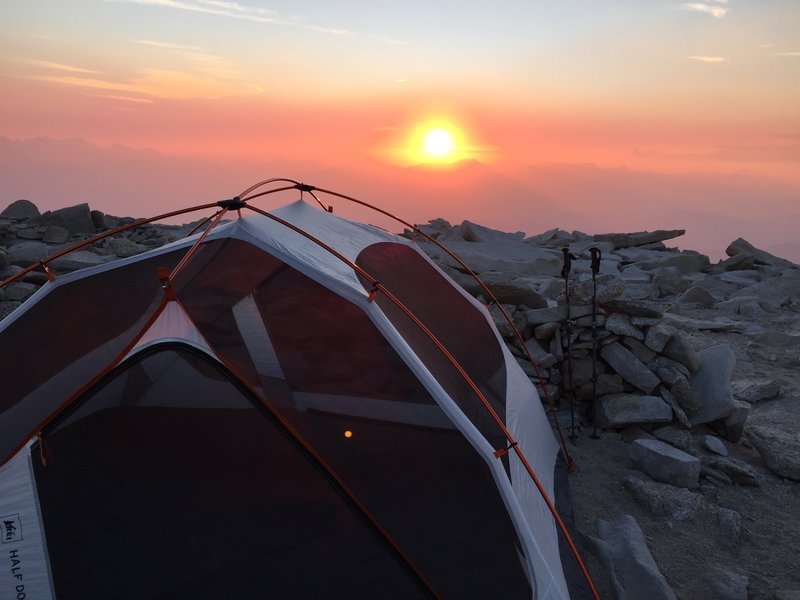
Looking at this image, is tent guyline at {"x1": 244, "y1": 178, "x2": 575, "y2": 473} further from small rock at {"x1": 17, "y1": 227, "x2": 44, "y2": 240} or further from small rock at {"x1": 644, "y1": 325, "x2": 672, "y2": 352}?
small rock at {"x1": 17, "y1": 227, "x2": 44, "y2": 240}

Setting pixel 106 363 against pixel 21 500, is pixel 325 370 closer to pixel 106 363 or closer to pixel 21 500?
pixel 106 363

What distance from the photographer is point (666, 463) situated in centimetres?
645

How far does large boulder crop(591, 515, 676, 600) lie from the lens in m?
4.71

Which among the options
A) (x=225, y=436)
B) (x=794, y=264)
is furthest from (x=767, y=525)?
(x=794, y=264)

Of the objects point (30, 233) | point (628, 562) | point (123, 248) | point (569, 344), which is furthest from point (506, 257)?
point (628, 562)

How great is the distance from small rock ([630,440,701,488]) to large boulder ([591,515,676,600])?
999 mm

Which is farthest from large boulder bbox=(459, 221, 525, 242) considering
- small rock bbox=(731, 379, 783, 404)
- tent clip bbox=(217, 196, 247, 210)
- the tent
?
the tent

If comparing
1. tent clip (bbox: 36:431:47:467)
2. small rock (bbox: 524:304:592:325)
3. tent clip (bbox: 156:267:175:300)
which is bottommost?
small rock (bbox: 524:304:592:325)

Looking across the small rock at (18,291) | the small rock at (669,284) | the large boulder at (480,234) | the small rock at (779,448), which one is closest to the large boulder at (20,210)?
the small rock at (18,291)

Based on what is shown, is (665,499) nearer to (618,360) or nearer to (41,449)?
(618,360)

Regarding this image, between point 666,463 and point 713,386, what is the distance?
1.61 meters

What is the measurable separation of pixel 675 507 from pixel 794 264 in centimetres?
1923

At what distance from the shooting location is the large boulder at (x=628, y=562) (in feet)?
15.4

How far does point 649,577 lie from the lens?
4.79 meters
